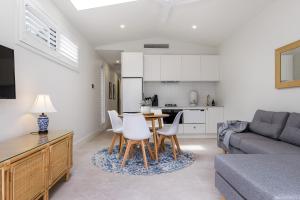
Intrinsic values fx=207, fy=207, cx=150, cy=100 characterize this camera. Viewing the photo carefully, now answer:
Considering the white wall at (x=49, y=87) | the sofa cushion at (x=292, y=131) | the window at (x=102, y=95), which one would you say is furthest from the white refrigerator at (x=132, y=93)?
the sofa cushion at (x=292, y=131)

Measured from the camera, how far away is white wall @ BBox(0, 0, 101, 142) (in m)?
2.14

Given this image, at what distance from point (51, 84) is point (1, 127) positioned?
1230 mm

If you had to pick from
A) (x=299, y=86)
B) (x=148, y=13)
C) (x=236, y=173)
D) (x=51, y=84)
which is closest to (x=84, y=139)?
(x=51, y=84)

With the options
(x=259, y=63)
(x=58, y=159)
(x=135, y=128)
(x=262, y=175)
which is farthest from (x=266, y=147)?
(x=58, y=159)

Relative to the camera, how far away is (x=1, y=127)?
2025 millimetres

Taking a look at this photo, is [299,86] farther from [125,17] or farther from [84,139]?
[84,139]

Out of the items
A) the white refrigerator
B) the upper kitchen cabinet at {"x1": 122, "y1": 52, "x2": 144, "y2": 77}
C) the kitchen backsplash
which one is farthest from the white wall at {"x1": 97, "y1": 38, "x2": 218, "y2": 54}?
the white refrigerator

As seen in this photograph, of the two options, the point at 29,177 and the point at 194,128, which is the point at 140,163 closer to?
the point at 29,177

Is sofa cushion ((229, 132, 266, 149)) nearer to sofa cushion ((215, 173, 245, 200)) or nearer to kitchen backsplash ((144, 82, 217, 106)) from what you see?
sofa cushion ((215, 173, 245, 200))

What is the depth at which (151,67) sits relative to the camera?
227 inches

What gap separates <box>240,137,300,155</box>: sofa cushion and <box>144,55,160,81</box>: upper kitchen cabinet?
342 centimetres

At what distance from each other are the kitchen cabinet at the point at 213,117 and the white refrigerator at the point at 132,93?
1870 millimetres

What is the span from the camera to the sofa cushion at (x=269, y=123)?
9.08 feet

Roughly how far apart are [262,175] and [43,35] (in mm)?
3056
